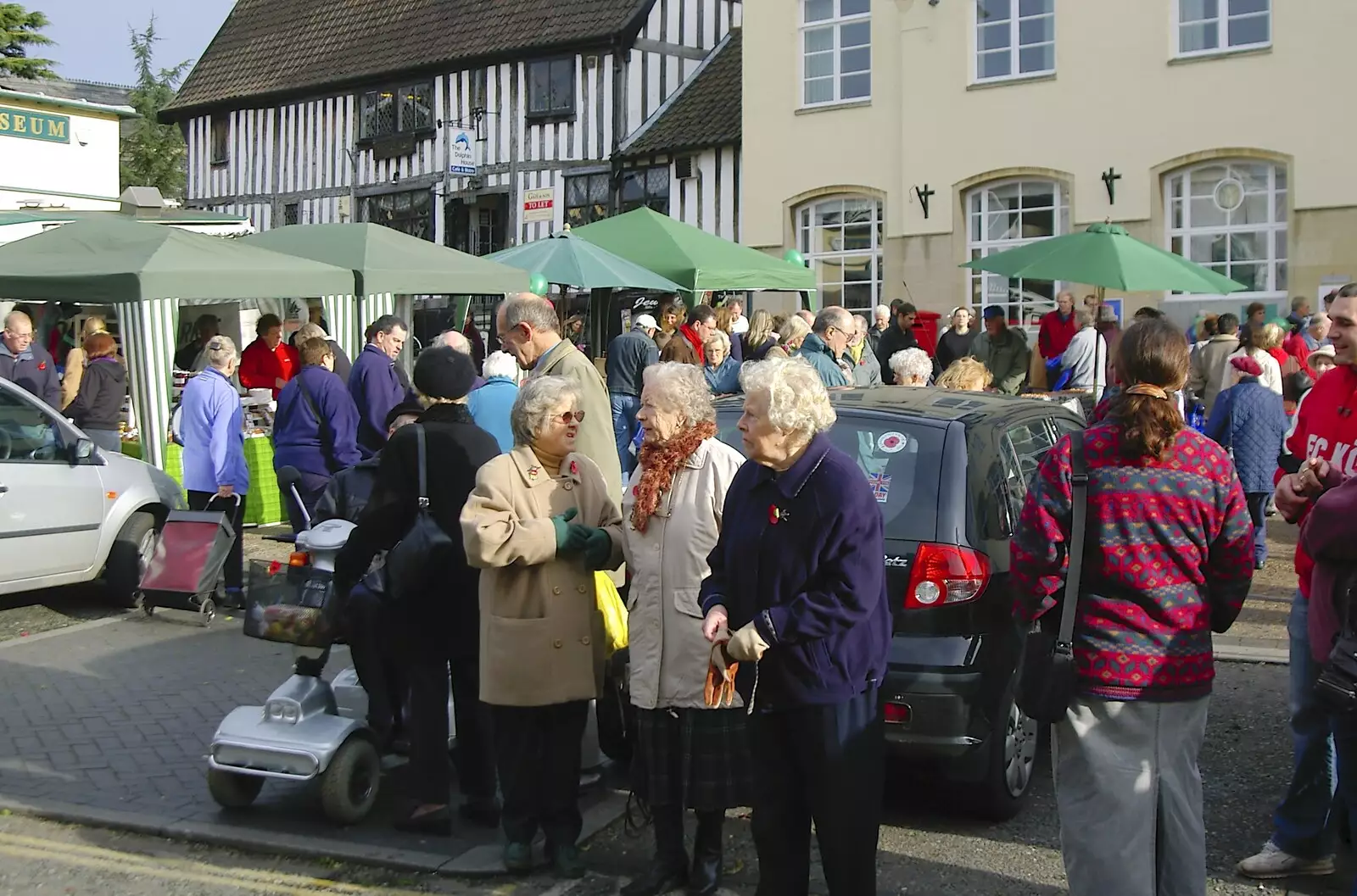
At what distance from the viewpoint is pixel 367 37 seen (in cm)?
2900

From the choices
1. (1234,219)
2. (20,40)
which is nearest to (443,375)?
(1234,219)

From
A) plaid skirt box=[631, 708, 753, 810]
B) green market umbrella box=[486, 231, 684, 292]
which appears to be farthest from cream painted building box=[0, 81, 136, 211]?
plaid skirt box=[631, 708, 753, 810]

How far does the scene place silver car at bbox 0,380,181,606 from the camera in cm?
898

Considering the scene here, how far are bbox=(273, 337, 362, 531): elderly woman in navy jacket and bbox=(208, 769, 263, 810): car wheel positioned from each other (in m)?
3.67

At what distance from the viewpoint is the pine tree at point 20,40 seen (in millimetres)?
39344

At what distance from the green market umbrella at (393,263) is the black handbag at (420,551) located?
280 inches

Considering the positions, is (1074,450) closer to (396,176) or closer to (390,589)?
(390,589)

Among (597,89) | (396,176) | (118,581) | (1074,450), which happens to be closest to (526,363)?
(1074,450)

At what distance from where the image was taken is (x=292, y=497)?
6656mm

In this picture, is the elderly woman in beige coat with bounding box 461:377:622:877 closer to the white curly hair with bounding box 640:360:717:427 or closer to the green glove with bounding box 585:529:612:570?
the green glove with bounding box 585:529:612:570

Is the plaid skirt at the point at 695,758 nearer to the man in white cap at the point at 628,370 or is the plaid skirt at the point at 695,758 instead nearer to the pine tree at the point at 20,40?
the man in white cap at the point at 628,370

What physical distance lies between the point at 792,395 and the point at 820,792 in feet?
3.70

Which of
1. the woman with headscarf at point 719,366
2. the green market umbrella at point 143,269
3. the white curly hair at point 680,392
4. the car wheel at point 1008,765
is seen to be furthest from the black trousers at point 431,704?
the green market umbrella at point 143,269

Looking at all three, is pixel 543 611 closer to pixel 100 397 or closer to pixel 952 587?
pixel 952 587
